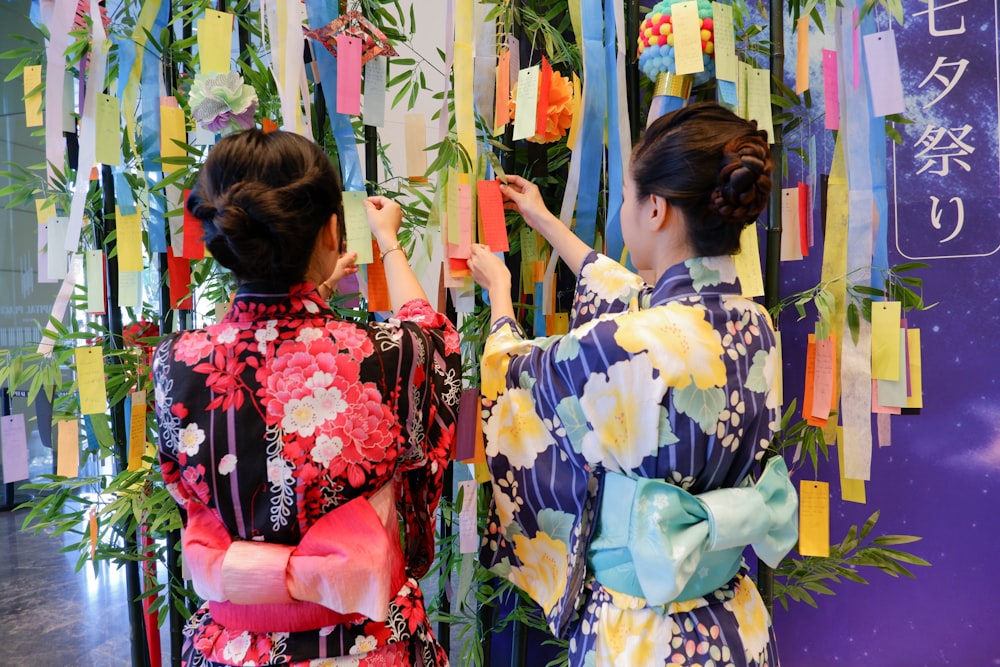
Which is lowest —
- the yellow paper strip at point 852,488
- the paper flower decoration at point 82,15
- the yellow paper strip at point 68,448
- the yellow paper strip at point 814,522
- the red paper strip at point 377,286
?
the yellow paper strip at point 814,522

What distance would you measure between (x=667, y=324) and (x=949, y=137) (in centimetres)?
156

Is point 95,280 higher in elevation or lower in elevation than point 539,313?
higher

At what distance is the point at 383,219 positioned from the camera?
1.38 meters

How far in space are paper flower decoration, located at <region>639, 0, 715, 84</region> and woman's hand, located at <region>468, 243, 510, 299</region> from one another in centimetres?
55

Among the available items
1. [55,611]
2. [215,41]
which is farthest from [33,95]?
[55,611]

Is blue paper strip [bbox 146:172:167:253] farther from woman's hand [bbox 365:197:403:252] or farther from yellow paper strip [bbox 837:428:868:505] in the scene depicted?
yellow paper strip [bbox 837:428:868:505]

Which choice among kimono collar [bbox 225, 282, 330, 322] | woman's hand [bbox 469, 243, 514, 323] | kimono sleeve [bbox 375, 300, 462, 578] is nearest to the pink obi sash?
kimono sleeve [bbox 375, 300, 462, 578]

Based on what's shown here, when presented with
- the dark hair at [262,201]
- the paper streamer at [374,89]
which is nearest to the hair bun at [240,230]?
the dark hair at [262,201]

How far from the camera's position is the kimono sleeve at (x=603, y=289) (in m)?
1.42

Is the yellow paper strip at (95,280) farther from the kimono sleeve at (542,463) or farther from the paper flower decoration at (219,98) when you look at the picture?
the kimono sleeve at (542,463)

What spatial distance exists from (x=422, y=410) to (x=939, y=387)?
1.77 metres

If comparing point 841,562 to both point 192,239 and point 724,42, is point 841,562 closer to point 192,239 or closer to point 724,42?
point 724,42

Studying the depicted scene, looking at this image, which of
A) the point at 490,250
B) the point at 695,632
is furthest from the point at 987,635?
the point at 490,250

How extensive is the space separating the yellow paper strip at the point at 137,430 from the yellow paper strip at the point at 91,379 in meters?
0.08
